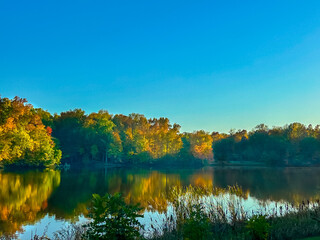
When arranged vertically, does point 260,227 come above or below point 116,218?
below

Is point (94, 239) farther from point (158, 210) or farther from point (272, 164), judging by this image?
point (272, 164)

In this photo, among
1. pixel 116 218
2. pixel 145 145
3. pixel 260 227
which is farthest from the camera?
pixel 145 145

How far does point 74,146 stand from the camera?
72.6 meters

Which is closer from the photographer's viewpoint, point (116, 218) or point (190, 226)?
point (116, 218)

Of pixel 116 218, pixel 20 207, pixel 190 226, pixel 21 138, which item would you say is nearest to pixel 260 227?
pixel 190 226

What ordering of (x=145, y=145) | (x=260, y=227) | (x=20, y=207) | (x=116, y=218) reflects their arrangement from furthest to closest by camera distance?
(x=145, y=145), (x=20, y=207), (x=260, y=227), (x=116, y=218)

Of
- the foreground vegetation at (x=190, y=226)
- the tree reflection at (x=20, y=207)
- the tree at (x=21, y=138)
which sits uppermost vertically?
the tree at (x=21, y=138)

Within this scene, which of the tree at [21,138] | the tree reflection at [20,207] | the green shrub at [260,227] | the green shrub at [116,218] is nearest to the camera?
the green shrub at [116,218]

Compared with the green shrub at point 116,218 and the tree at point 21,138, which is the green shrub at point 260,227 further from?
the tree at point 21,138

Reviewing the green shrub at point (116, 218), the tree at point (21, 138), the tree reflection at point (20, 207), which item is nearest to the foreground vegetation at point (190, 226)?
the green shrub at point (116, 218)

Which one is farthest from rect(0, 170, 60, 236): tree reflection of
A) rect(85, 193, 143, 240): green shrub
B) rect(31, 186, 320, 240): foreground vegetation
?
rect(85, 193, 143, 240): green shrub

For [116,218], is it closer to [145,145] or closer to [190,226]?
[190,226]

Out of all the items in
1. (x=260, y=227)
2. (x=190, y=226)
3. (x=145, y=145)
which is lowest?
(x=260, y=227)

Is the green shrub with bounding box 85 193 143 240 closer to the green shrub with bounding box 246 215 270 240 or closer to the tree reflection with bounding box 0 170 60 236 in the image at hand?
the green shrub with bounding box 246 215 270 240
